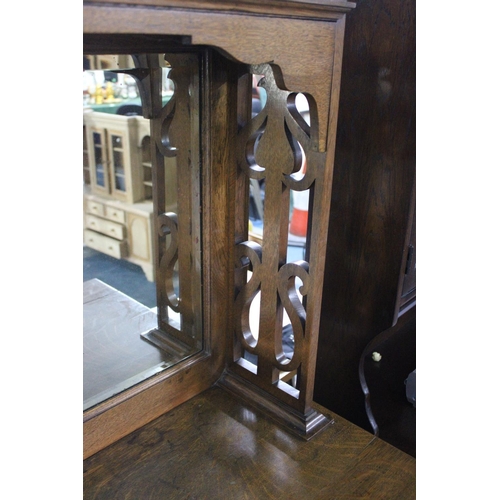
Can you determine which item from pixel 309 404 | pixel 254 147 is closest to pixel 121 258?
pixel 254 147

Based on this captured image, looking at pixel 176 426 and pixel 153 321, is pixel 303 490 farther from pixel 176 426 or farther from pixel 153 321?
pixel 153 321

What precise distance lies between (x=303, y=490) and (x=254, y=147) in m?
0.57

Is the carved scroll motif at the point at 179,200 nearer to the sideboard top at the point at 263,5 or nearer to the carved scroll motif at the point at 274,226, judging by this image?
the carved scroll motif at the point at 274,226

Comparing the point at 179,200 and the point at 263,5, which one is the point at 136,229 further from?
the point at 263,5

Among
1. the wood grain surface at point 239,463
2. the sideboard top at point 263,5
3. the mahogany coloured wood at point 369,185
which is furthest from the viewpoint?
the mahogany coloured wood at point 369,185

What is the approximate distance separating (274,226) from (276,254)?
2.0 inches

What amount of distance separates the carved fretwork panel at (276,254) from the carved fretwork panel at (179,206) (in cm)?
8

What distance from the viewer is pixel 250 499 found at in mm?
812

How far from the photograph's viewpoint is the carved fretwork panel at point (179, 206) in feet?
2.82

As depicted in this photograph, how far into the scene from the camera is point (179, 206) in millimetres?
941

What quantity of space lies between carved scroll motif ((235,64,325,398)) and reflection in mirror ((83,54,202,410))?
0.31ft

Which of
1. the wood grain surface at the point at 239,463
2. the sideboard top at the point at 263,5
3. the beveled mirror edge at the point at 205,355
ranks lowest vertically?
the wood grain surface at the point at 239,463

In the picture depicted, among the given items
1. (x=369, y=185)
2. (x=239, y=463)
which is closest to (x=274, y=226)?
(x=369, y=185)

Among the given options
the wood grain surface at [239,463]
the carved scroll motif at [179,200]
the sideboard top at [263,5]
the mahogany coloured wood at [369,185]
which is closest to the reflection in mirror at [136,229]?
the carved scroll motif at [179,200]
